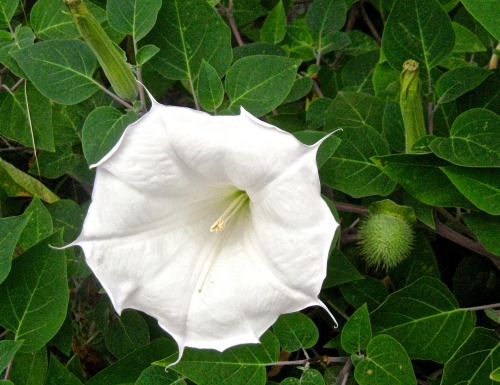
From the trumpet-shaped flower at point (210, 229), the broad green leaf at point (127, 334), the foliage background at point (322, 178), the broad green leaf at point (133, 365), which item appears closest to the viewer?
the trumpet-shaped flower at point (210, 229)

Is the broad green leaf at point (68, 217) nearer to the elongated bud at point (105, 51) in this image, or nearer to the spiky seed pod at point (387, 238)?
the elongated bud at point (105, 51)

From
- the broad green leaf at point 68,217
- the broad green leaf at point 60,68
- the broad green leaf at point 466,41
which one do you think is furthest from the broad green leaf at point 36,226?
the broad green leaf at point 466,41

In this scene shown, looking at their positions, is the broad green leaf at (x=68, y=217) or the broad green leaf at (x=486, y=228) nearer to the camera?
the broad green leaf at (x=486, y=228)

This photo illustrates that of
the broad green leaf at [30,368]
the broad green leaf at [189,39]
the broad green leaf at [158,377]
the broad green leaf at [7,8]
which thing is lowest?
the broad green leaf at [30,368]

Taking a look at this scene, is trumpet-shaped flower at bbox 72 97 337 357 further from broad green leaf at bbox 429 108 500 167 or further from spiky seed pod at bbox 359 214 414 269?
broad green leaf at bbox 429 108 500 167

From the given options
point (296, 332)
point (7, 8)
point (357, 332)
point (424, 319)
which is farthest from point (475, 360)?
point (7, 8)

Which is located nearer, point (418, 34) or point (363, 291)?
point (418, 34)

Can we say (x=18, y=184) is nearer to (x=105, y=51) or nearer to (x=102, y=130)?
(x=102, y=130)
